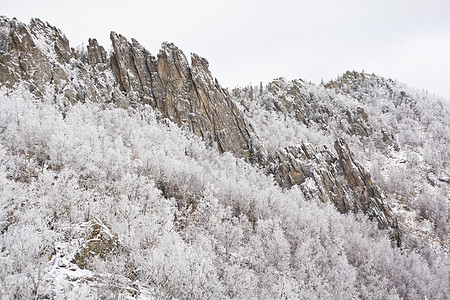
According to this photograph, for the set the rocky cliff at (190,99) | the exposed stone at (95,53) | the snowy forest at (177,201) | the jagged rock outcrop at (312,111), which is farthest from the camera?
the jagged rock outcrop at (312,111)

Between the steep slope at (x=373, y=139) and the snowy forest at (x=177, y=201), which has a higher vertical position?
Result: the steep slope at (x=373, y=139)

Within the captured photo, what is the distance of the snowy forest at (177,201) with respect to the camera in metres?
12.3

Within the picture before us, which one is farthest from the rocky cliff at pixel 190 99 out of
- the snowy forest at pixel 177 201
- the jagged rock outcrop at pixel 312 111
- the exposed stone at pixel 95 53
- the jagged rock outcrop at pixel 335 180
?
the jagged rock outcrop at pixel 312 111

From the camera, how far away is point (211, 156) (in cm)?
5844

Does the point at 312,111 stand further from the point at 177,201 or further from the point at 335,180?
the point at 177,201

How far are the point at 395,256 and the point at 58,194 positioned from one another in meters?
52.4

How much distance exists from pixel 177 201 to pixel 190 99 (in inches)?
1332

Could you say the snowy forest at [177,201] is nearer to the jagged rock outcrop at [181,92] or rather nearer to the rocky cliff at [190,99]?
the rocky cliff at [190,99]

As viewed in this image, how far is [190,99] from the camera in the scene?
64062 mm

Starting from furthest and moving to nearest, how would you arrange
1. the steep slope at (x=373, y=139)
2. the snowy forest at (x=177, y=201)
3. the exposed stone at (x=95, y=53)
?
the exposed stone at (x=95, y=53) < the steep slope at (x=373, y=139) < the snowy forest at (x=177, y=201)

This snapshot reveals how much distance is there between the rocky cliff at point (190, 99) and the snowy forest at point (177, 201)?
42 centimetres

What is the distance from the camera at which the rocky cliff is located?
5250cm

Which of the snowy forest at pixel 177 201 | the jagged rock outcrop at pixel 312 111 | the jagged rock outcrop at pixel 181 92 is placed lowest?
the snowy forest at pixel 177 201

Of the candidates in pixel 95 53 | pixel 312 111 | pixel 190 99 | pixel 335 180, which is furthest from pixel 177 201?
pixel 312 111
